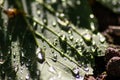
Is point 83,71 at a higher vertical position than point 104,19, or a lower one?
lower

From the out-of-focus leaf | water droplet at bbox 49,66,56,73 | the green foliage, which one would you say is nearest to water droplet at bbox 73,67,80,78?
the green foliage

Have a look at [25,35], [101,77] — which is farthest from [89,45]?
[25,35]

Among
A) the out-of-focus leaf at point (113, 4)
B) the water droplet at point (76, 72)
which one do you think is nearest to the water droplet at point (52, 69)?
the water droplet at point (76, 72)

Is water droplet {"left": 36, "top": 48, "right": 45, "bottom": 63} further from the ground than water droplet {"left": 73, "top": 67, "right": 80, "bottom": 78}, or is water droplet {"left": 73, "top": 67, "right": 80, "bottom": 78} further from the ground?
water droplet {"left": 36, "top": 48, "right": 45, "bottom": 63}

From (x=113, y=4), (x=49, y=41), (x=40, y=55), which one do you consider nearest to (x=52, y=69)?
(x=40, y=55)

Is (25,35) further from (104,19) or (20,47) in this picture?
(104,19)

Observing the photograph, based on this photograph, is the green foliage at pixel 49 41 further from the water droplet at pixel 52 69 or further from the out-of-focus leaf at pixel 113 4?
the out-of-focus leaf at pixel 113 4

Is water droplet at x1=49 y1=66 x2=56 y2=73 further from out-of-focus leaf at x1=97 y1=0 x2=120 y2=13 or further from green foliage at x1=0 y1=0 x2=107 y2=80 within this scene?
out-of-focus leaf at x1=97 y1=0 x2=120 y2=13

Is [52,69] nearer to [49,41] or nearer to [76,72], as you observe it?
[76,72]
